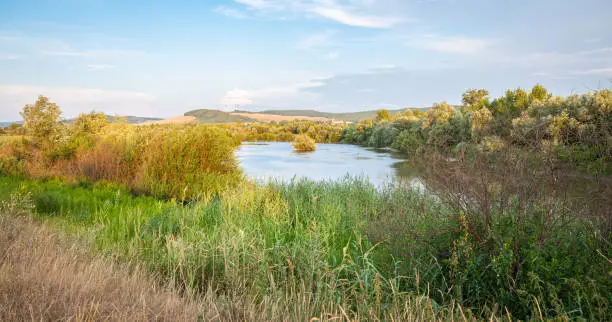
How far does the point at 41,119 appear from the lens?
11.3 m

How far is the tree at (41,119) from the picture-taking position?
37.0 ft

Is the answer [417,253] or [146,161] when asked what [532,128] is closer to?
[417,253]

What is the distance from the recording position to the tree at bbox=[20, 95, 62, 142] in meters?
11.3

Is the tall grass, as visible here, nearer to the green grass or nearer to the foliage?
the green grass

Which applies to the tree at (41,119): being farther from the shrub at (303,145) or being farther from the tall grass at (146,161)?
the shrub at (303,145)

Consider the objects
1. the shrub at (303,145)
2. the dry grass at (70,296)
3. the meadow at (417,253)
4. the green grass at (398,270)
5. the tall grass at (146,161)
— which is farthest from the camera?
the shrub at (303,145)

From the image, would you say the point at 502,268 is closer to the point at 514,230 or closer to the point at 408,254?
the point at 514,230

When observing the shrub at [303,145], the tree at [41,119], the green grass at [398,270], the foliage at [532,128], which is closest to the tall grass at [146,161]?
the tree at [41,119]

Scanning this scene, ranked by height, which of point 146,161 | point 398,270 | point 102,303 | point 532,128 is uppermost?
point 532,128

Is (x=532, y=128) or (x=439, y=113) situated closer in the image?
(x=532, y=128)

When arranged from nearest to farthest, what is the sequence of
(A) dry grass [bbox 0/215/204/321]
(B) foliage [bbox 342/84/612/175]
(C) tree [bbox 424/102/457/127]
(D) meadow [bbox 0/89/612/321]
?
(A) dry grass [bbox 0/215/204/321] → (D) meadow [bbox 0/89/612/321] → (B) foliage [bbox 342/84/612/175] → (C) tree [bbox 424/102/457/127]

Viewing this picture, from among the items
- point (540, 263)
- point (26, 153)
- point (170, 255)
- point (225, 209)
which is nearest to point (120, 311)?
point (170, 255)

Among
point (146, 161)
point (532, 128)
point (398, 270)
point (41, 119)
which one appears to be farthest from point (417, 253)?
point (41, 119)

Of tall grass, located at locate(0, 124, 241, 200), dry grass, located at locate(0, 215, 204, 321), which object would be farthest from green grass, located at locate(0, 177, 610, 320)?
tall grass, located at locate(0, 124, 241, 200)
